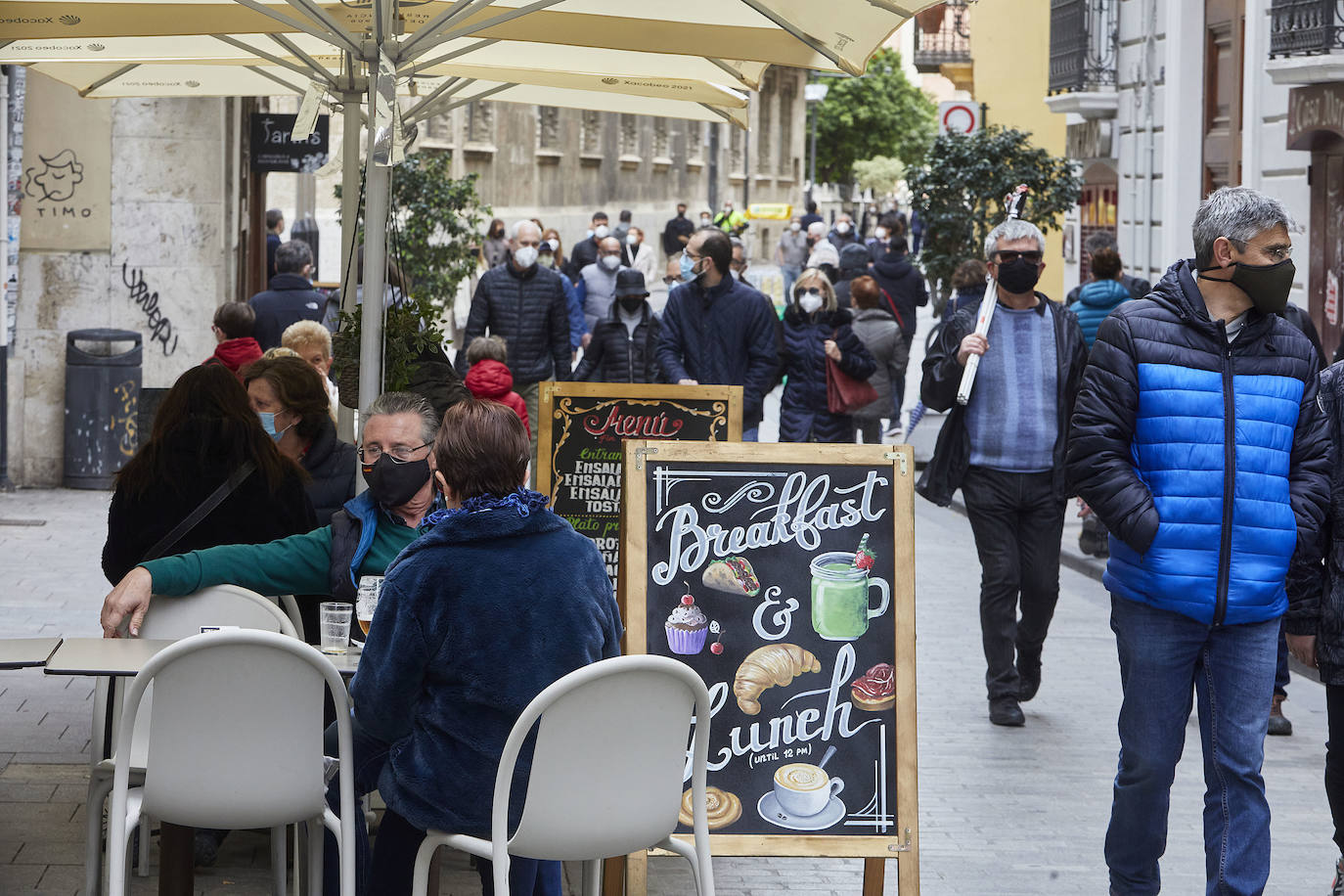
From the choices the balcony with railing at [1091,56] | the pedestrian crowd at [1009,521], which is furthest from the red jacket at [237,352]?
the balcony with railing at [1091,56]

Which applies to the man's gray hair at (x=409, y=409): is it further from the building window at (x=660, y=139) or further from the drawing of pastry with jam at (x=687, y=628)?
the building window at (x=660, y=139)

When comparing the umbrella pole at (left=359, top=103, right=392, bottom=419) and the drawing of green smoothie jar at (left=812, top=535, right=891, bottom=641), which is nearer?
the drawing of green smoothie jar at (left=812, top=535, right=891, bottom=641)

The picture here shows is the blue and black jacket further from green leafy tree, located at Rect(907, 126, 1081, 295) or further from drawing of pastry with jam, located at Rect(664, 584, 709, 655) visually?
green leafy tree, located at Rect(907, 126, 1081, 295)

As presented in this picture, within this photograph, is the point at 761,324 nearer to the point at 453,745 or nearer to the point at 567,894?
the point at 567,894

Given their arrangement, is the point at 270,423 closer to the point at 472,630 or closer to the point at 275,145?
the point at 472,630

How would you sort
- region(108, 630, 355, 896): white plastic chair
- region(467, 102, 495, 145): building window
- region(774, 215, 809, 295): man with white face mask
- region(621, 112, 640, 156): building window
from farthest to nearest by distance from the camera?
region(621, 112, 640, 156): building window, region(467, 102, 495, 145): building window, region(774, 215, 809, 295): man with white face mask, region(108, 630, 355, 896): white plastic chair

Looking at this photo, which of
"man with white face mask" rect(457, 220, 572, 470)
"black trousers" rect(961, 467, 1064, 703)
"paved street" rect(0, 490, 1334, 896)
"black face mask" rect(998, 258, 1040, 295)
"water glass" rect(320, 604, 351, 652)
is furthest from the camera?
"man with white face mask" rect(457, 220, 572, 470)

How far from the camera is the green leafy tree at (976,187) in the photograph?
1836cm

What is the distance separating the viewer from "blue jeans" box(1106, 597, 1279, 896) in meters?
4.77

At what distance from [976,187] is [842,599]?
1386 cm

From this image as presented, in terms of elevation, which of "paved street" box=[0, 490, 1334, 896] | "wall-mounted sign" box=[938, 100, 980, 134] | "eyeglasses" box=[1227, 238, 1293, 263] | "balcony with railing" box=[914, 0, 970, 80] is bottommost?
"paved street" box=[0, 490, 1334, 896]

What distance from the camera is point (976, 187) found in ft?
60.1

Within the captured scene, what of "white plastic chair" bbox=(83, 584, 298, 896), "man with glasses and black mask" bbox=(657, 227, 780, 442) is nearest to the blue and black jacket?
"white plastic chair" bbox=(83, 584, 298, 896)

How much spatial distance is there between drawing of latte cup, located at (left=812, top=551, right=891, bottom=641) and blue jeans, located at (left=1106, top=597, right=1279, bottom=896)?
677mm
